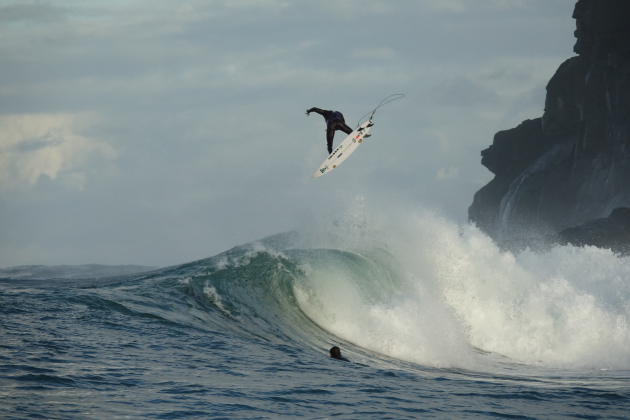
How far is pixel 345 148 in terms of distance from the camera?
56.2ft

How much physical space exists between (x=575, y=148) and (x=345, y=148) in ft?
152

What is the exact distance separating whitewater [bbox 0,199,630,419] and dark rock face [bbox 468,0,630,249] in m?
28.7

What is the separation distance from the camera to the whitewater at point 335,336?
24.8 feet

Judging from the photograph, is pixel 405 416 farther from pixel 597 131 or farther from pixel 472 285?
pixel 597 131

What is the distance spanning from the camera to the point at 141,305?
11.6 meters

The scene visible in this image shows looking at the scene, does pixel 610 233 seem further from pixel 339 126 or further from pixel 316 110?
pixel 316 110

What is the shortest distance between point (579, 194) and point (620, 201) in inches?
334

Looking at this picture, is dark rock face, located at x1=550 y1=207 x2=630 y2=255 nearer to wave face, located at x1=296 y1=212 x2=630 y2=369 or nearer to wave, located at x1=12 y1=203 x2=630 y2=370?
wave face, located at x1=296 y1=212 x2=630 y2=369

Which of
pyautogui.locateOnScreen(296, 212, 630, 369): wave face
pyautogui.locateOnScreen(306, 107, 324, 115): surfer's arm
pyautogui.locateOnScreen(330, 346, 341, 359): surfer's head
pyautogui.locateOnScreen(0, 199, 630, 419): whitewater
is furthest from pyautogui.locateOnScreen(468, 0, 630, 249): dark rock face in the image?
pyautogui.locateOnScreen(330, 346, 341, 359): surfer's head

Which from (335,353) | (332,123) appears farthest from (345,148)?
(335,353)

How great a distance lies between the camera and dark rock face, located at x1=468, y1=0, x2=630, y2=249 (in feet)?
162

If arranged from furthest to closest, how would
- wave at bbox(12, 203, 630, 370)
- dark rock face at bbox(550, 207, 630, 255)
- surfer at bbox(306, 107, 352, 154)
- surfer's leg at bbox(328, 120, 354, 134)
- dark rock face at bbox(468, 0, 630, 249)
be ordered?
dark rock face at bbox(468, 0, 630, 249)
dark rock face at bbox(550, 207, 630, 255)
surfer's leg at bbox(328, 120, 354, 134)
surfer at bbox(306, 107, 352, 154)
wave at bbox(12, 203, 630, 370)

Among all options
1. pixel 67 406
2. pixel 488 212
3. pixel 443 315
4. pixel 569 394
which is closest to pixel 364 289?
pixel 443 315

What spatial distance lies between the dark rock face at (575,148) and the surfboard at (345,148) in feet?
104
